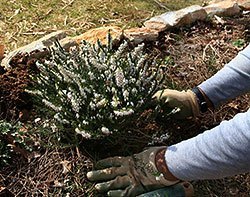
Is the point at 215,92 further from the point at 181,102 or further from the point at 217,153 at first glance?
the point at 217,153

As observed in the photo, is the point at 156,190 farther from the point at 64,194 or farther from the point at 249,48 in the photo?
the point at 249,48

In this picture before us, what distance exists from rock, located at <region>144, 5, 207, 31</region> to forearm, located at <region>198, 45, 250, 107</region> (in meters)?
0.84

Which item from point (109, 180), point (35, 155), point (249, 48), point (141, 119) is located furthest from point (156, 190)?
point (249, 48)

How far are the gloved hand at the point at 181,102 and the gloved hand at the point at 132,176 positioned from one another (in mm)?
365

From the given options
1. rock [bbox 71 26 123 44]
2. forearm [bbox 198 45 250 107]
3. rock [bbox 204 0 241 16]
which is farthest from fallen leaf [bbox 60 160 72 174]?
rock [bbox 204 0 241 16]

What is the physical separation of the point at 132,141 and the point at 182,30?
1.24 meters

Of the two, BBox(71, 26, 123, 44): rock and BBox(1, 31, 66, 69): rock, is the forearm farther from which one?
BBox(1, 31, 66, 69): rock

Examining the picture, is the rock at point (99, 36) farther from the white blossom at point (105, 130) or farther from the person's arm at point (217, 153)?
the person's arm at point (217, 153)

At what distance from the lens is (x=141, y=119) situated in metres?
2.34

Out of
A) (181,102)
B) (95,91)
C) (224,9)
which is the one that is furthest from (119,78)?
(224,9)

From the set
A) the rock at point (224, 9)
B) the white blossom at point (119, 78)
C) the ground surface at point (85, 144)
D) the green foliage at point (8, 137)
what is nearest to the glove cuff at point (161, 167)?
the ground surface at point (85, 144)

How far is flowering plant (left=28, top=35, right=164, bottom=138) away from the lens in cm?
211

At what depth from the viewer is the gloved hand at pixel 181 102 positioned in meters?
2.45

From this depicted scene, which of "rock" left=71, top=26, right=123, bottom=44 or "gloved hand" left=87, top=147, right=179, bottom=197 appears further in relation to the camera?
"rock" left=71, top=26, right=123, bottom=44
